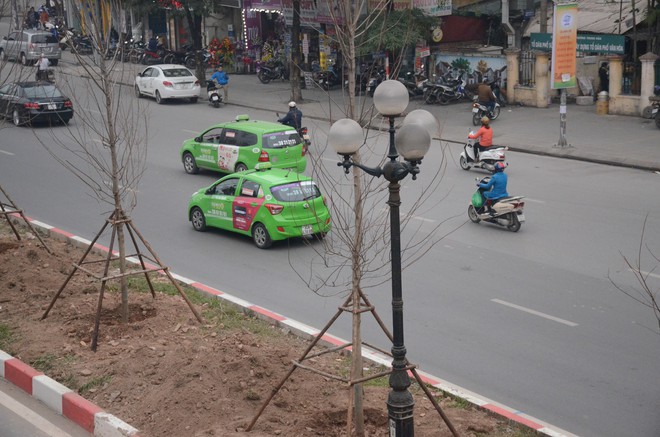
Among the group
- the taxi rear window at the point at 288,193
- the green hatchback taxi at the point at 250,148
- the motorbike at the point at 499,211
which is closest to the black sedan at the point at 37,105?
the green hatchback taxi at the point at 250,148

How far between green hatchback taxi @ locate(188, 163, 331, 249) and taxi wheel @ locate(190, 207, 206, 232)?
0.09 m

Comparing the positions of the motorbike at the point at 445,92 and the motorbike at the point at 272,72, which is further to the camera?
the motorbike at the point at 272,72

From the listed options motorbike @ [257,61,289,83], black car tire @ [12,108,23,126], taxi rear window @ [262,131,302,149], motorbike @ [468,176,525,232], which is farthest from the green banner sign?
black car tire @ [12,108,23,126]

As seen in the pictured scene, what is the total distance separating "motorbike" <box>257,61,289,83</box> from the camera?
43.2m

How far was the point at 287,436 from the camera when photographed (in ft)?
30.2

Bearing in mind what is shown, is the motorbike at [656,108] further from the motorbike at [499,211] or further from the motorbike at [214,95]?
the motorbike at [214,95]

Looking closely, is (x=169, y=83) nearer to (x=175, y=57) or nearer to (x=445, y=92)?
(x=445, y=92)

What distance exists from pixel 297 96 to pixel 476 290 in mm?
22273

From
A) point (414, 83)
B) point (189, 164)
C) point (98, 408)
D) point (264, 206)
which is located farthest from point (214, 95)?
point (98, 408)

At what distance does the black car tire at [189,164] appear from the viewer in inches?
960

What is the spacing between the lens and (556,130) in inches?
1145

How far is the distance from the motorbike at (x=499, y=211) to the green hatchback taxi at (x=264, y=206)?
3.26 m

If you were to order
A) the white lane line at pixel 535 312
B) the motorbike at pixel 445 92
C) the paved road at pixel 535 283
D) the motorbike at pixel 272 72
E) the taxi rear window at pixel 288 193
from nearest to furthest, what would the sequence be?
the paved road at pixel 535 283, the white lane line at pixel 535 312, the taxi rear window at pixel 288 193, the motorbike at pixel 445 92, the motorbike at pixel 272 72

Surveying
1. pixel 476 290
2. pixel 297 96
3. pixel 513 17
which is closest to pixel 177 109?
pixel 297 96
